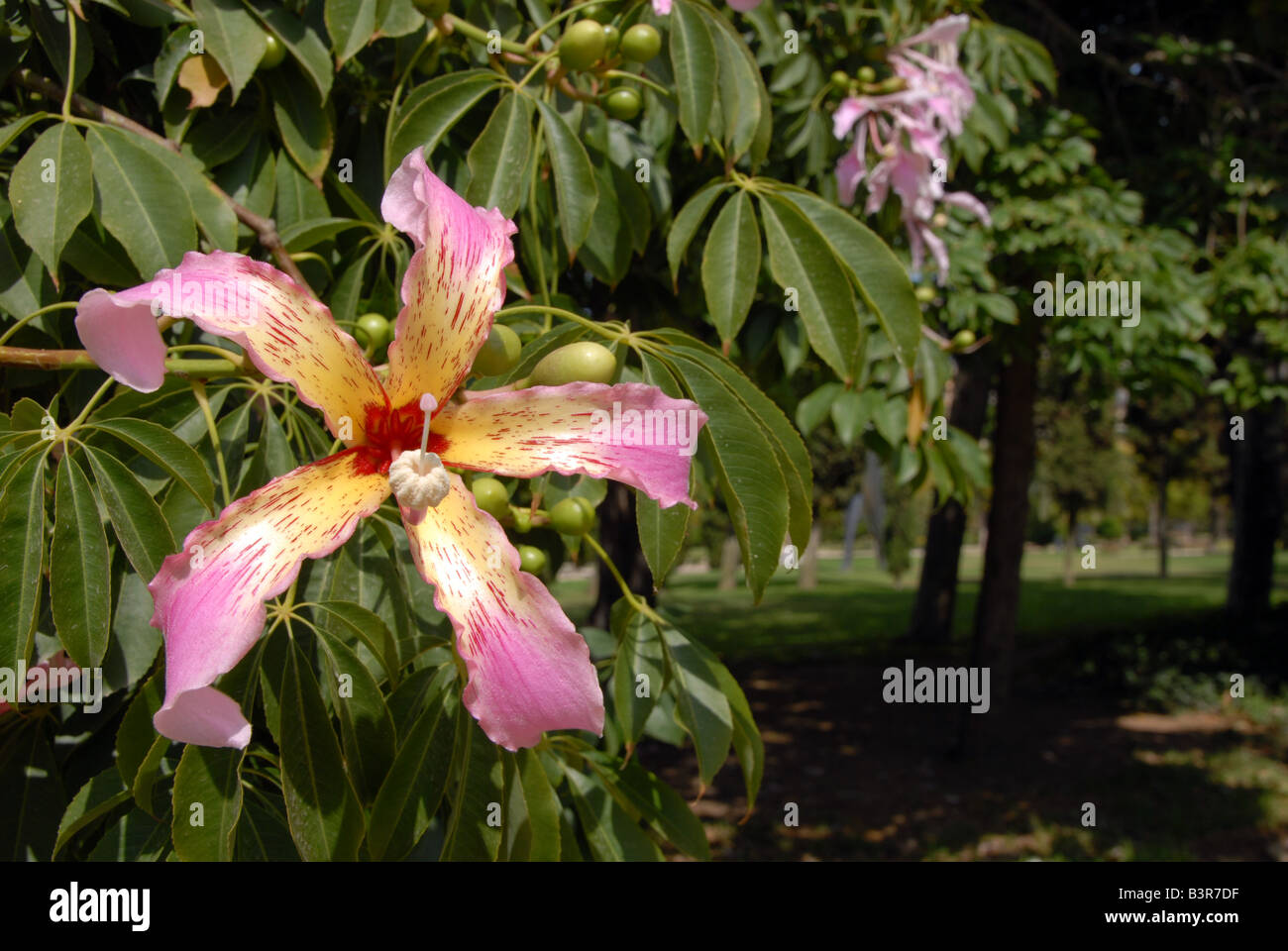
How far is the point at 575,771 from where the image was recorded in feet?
5.32

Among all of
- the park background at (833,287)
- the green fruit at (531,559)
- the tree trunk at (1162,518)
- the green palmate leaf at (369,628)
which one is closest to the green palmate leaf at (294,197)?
the park background at (833,287)

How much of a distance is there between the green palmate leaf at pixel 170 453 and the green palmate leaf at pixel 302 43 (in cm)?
63

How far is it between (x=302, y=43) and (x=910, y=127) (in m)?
1.17

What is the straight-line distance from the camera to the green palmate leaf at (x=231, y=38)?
141cm

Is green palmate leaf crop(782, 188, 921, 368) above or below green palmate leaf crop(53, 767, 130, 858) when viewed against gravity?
above

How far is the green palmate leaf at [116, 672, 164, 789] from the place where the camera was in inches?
43.2

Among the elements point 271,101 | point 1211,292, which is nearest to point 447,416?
point 271,101

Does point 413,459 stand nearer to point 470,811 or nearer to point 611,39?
point 470,811

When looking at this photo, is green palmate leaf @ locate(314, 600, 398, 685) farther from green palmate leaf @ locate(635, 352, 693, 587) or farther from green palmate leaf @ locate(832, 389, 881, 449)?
green palmate leaf @ locate(832, 389, 881, 449)

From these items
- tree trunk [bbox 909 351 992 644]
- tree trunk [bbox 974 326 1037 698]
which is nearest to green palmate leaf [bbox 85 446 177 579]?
tree trunk [bbox 974 326 1037 698]

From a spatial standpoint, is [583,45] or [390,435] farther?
[583,45]

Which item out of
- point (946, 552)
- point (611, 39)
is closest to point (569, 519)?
point (611, 39)

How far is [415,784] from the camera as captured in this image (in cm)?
116
